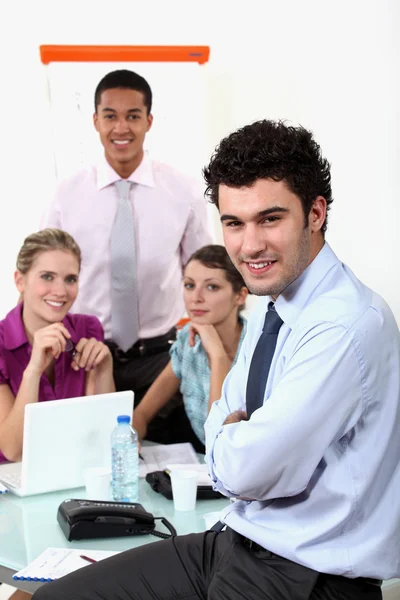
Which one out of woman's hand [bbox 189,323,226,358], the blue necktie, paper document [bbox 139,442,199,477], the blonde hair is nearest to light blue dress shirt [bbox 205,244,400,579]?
the blue necktie

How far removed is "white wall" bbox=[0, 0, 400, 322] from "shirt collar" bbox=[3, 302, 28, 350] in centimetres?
95

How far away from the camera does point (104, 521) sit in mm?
1798

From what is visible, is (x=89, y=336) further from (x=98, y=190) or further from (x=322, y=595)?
(x=322, y=595)

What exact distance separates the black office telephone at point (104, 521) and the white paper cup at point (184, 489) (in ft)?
0.39

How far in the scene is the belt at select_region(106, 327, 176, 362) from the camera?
3.42m

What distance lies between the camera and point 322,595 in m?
1.39

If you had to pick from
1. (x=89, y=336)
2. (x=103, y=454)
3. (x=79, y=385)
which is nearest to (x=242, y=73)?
(x=89, y=336)

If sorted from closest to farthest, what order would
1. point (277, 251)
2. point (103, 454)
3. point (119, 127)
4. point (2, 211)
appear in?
point (277, 251) < point (103, 454) < point (119, 127) < point (2, 211)

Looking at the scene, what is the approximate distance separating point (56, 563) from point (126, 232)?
1995 millimetres

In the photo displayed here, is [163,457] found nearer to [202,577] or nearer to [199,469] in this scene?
[199,469]

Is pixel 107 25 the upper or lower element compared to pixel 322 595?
upper

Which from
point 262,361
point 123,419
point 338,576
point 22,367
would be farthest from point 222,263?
point 338,576

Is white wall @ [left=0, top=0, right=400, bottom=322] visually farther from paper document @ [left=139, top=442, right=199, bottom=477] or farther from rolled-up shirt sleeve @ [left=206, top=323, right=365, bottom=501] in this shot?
rolled-up shirt sleeve @ [left=206, top=323, right=365, bottom=501]

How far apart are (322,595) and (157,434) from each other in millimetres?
1636
